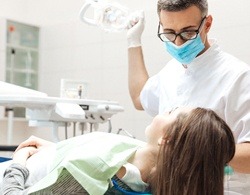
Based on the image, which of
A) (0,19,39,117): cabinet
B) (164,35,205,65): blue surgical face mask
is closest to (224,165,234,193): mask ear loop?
(164,35,205,65): blue surgical face mask

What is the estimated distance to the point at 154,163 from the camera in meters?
1.39

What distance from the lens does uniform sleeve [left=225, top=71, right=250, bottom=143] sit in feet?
5.10

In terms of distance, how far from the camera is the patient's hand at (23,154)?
1.56 m

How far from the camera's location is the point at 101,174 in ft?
4.25

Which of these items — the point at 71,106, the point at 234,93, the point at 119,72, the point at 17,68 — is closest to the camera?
the point at 234,93

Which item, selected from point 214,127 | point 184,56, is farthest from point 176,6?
point 214,127

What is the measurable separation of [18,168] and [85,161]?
280 millimetres

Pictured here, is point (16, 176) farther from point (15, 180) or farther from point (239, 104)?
point (239, 104)

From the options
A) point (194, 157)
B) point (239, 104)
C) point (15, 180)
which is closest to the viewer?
point (194, 157)

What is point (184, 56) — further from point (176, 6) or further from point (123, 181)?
point (123, 181)

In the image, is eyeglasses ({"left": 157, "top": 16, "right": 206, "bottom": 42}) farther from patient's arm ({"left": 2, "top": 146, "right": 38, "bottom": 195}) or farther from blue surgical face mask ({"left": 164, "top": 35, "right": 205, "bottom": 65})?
patient's arm ({"left": 2, "top": 146, "right": 38, "bottom": 195})

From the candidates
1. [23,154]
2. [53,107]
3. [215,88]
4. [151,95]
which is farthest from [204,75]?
[53,107]

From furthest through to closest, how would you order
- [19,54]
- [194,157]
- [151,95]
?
1. [19,54]
2. [151,95]
3. [194,157]

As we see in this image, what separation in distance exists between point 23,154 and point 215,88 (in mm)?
759
